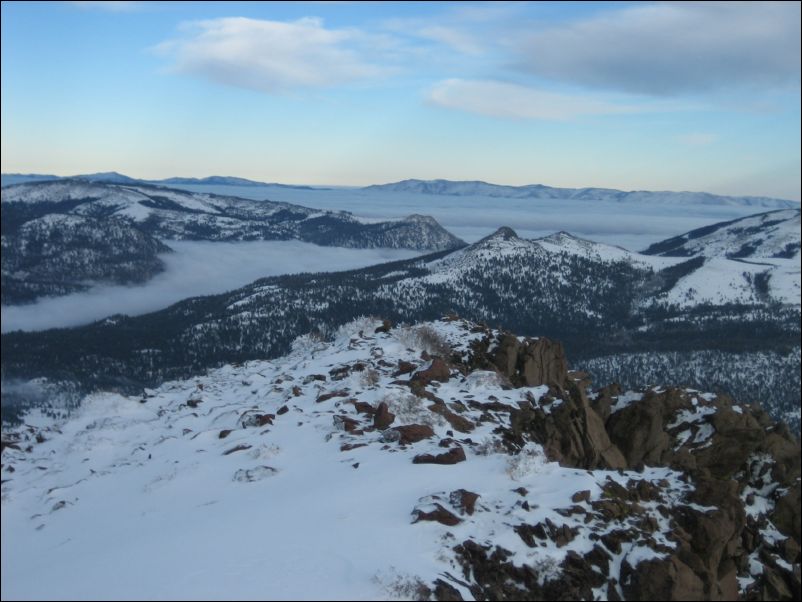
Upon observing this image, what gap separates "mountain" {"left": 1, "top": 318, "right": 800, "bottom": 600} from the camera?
62.5ft

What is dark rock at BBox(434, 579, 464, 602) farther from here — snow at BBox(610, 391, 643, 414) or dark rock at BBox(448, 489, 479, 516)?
snow at BBox(610, 391, 643, 414)

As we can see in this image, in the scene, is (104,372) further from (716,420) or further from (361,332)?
(716,420)

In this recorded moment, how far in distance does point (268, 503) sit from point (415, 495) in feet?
21.9

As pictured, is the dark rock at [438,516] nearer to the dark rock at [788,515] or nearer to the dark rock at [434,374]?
the dark rock at [434,374]

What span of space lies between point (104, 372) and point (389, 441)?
159008mm

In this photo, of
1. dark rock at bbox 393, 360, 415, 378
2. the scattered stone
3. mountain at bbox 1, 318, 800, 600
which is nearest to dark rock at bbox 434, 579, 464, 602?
mountain at bbox 1, 318, 800, 600

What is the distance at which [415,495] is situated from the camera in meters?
24.3

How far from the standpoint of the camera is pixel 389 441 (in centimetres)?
3102

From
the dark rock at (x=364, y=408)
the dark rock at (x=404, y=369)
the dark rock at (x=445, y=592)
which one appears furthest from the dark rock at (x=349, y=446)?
the dark rock at (x=404, y=369)

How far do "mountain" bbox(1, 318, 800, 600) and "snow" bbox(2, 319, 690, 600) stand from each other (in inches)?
4.4

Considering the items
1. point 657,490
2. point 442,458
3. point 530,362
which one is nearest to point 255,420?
point 442,458

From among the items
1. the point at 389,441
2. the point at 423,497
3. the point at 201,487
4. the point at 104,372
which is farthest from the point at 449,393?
the point at 104,372

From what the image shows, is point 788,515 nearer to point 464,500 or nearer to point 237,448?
point 464,500

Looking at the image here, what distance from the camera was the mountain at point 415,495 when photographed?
1905cm
